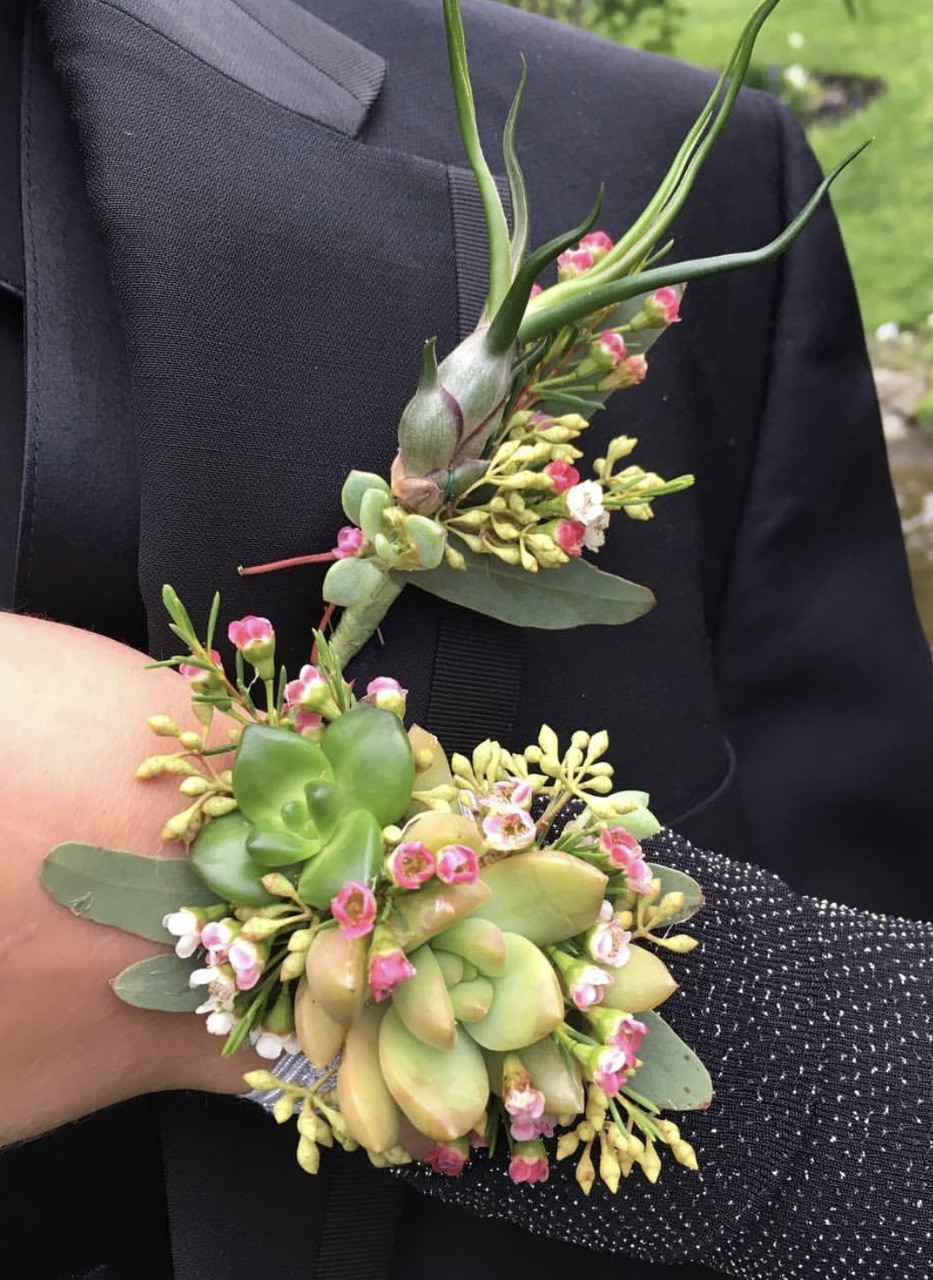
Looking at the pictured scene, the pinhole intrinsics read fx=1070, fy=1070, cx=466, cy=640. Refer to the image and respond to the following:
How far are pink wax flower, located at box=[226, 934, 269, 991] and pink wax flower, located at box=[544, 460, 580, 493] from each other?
23 centimetres

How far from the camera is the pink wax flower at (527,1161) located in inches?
16.6

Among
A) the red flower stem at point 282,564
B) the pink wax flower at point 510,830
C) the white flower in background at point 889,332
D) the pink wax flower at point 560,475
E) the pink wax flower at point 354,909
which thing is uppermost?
the pink wax flower at point 560,475

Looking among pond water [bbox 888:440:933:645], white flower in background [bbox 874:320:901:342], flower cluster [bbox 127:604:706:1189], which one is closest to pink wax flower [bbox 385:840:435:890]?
flower cluster [bbox 127:604:706:1189]

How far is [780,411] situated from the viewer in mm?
799

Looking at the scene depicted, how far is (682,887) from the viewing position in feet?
1.51

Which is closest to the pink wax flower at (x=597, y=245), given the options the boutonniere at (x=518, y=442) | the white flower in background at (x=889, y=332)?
the boutonniere at (x=518, y=442)

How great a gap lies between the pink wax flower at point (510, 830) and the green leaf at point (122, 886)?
0.11 metres

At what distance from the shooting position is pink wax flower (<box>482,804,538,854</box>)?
40 cm

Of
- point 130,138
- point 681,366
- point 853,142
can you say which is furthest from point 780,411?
point 853,142

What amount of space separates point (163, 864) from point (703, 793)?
0.41m

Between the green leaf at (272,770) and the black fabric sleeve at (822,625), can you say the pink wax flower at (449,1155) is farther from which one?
the black fabric sleeve at (822,625)

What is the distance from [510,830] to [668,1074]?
0.13 m

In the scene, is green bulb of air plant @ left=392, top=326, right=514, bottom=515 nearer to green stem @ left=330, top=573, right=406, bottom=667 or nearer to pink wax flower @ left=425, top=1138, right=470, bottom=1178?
green stem @ left=330, top=573, right=406, bottom=667

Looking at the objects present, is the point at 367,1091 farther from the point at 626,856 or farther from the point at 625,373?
the point at 625,373
